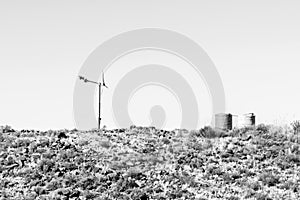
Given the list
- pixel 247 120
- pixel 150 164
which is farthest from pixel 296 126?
pixel 150 164

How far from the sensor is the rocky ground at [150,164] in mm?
26734

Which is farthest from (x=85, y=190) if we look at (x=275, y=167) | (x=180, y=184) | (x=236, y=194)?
(x=275, y=167)

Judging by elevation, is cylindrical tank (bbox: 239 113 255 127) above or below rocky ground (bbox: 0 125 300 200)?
above

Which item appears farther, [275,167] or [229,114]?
[229,114]

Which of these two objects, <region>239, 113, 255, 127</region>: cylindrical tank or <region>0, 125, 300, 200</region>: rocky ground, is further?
<region>239, 113, 255, 127</region>: cylindrical tank

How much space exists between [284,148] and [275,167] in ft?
9.33

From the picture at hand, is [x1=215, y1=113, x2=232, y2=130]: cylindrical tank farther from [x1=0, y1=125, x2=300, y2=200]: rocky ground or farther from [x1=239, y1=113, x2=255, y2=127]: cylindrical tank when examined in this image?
[x1=0, y1=125, x2=300, y2=200]: rocky ground

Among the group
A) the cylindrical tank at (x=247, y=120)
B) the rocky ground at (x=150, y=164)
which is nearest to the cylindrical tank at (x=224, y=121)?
the cylindrical tank at (x=247, y=120)

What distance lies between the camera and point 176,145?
3275cm

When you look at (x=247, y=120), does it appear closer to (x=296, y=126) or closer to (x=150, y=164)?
(x=296, y=126)

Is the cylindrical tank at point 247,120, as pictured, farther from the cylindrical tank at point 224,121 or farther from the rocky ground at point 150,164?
the rocky ground at point 150,164

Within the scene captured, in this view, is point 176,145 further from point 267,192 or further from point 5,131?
point 5,131

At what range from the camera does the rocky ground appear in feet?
87.7

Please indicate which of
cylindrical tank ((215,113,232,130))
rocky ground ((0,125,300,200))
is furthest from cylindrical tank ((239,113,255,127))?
rocky ground ((0,125,300,200))
